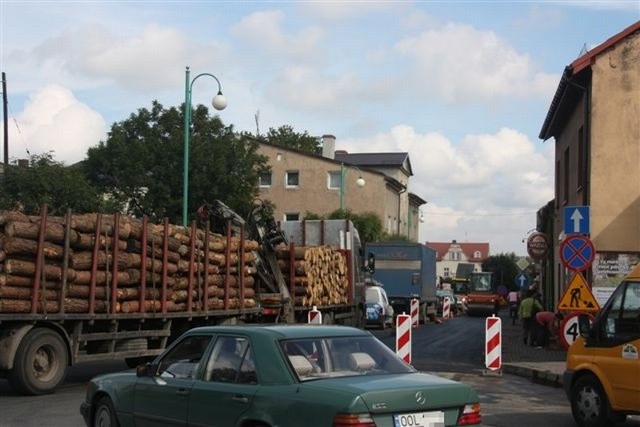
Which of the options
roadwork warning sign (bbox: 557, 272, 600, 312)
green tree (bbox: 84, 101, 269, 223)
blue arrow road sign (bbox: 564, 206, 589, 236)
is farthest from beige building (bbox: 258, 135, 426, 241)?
roadwork warning sign (bbox: 557, 272, 600, 312)

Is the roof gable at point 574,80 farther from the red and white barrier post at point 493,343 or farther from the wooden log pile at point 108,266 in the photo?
the wooden log pile at point 108,266

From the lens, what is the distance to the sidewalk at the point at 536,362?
15892mm

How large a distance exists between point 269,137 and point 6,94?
43.1 meters

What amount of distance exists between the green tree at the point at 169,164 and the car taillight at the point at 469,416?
110 ft

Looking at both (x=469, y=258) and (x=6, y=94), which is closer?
(x=6, y=94)

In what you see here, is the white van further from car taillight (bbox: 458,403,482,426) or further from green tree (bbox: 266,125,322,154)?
green tree (bbox: 266,125,322,154)

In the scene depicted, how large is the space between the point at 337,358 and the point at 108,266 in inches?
295

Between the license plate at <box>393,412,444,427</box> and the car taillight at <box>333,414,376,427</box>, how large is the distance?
250mm

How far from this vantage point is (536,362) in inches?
723

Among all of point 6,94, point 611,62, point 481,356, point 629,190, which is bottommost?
point 481,356

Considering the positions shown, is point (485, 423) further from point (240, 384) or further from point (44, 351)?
point (44, 351)

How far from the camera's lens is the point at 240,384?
674 centimetres

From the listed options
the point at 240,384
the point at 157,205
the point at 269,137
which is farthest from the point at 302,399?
the point at 269,137

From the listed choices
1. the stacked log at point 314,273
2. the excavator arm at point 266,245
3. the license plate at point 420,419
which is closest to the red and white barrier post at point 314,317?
the excavator arm at point 266,245
